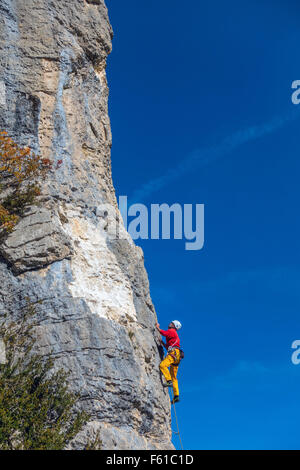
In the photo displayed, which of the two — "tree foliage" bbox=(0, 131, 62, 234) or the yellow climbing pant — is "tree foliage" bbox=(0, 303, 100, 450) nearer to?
"tree foliage" bbox=(0, 131, 62, 234)

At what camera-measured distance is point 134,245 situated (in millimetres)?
17781

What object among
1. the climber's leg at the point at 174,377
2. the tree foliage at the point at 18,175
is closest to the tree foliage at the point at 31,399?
the tree foliage at the point at 18,175

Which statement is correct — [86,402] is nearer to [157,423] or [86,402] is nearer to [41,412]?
[41,412]

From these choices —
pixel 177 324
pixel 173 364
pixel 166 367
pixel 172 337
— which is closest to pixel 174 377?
pixel 173 364

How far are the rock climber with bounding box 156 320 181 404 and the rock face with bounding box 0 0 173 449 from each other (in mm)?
289

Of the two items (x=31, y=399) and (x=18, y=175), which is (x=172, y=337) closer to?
(x=31, y=399)

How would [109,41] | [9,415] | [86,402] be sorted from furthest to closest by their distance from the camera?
[109,41], [86,402], [9,415]

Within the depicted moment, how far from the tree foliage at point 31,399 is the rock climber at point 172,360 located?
3208mm

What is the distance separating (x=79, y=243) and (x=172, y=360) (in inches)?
145

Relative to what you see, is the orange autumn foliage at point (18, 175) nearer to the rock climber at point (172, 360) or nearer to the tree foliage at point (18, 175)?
the tree foliage at point (18, 175)

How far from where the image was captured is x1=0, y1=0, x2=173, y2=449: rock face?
14.1m

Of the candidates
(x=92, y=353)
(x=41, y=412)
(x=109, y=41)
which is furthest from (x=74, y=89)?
(x=41, y=412)

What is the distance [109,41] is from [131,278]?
8230mm

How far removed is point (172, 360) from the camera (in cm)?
1636
